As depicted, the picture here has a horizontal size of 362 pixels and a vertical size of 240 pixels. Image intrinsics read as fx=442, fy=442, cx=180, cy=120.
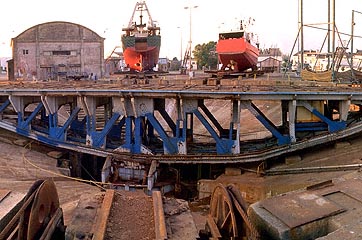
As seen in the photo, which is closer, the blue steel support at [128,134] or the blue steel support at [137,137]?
the blue steel support at [137,137]

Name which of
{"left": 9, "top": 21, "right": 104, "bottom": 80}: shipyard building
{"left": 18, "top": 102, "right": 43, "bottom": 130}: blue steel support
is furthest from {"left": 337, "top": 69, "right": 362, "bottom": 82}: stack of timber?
{"left": 9, "top": 21, "right": 104, "bottom": 80}: shipyard building

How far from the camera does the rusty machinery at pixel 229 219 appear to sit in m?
4.87

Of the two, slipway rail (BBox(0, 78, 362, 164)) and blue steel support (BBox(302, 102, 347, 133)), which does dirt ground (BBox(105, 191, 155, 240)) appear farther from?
blue steel support (BBox(302, 102, 347, 133))

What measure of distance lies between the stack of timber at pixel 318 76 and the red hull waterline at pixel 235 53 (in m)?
4.26

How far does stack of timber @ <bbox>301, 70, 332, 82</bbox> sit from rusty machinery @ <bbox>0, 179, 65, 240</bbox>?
22510 mm

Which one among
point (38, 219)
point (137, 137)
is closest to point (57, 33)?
point (137, 137)

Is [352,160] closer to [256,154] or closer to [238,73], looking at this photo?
[256,154]

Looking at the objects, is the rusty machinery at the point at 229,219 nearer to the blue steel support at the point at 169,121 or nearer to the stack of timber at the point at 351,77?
the blue steel support at the point at 169,121

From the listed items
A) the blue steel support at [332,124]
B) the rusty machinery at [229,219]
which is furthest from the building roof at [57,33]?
the rusty machinery at [229,219]

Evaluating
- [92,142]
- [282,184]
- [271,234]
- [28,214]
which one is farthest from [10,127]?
[271,234]

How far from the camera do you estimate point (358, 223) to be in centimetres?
441

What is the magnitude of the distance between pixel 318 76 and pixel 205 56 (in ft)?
163

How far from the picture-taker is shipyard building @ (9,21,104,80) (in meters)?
45.3

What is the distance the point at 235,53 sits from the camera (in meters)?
29.7
